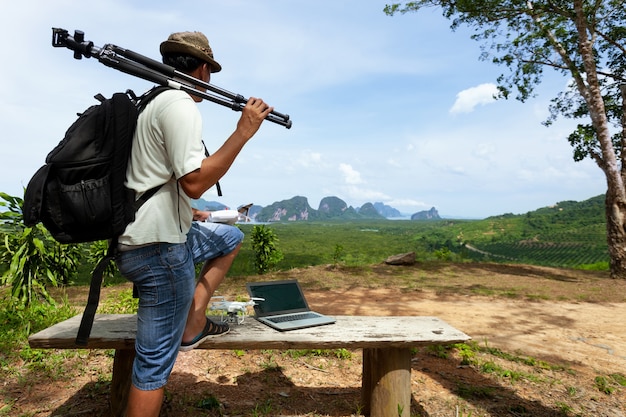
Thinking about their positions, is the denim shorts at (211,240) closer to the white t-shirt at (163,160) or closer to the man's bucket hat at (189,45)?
the white t-shirt at (163,160)

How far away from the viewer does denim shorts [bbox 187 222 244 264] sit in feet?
9.64

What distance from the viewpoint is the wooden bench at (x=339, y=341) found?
3043 millimetres

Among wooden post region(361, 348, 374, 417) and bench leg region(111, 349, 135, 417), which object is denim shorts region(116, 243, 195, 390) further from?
wooden post region(361, 348, 374, 417)

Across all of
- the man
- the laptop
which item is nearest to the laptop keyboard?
the laptop

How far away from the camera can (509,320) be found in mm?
7508

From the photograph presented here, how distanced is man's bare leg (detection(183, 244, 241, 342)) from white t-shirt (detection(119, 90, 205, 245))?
26.5 inches

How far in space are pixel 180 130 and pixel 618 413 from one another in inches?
187

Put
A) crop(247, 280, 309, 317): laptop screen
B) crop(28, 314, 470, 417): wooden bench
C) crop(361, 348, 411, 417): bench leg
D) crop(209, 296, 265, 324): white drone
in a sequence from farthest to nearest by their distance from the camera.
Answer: crop(247, 280, 309, 317): laptop screen < crop(209, 296, 265, 324): white drone < crop(361, 348, 411, 417): bench leg < crop(28, 314, 470, 417): wooden bench

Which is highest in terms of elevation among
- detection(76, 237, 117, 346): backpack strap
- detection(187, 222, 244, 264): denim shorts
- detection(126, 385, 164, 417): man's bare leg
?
detection(187, 222, 244, 264): denim shorts

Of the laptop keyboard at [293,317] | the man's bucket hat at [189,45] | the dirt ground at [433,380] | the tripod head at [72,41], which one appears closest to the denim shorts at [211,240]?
the laptop keyboard at [293,317]

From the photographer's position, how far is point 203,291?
120 inches

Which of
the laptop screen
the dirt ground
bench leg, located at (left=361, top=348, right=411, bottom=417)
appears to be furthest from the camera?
the dirt ground

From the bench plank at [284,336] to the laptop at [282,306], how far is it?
98 millimetres

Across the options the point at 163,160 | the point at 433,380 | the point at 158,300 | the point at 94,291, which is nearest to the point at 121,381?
the point at 94,291
